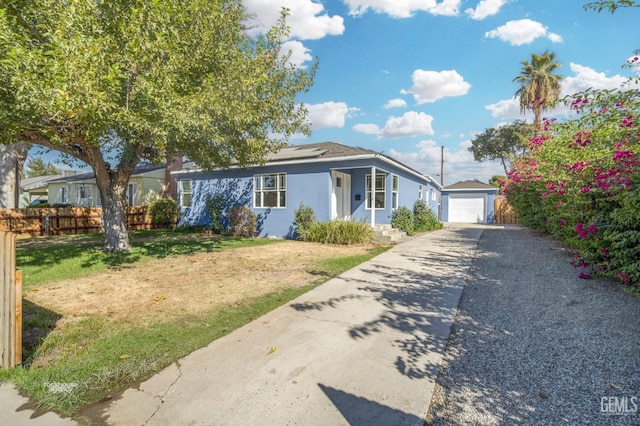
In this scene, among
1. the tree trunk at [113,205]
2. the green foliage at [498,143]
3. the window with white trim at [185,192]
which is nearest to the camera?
the tree trunk at [113,205]

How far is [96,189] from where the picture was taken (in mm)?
23984

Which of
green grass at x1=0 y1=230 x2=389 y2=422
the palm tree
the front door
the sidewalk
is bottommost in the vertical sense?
the sidewalk

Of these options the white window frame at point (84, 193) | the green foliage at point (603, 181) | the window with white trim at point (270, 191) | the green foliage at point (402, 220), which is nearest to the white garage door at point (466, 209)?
the green foliage at point (402, 220)

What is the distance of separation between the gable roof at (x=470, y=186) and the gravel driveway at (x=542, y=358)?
21880 mm

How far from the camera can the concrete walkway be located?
2.24 m

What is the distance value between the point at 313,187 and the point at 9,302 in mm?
10303

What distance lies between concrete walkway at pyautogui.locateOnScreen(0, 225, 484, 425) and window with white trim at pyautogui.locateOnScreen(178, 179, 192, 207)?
538 inches

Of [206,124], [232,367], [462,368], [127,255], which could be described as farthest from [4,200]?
[462,368]

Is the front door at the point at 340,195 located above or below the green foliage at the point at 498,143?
below

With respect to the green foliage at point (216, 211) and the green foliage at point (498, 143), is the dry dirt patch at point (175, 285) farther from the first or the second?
the green foliage at point (498, 143)

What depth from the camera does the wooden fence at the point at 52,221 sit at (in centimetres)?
1330

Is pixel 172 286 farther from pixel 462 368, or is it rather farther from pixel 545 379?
pixel 545 379

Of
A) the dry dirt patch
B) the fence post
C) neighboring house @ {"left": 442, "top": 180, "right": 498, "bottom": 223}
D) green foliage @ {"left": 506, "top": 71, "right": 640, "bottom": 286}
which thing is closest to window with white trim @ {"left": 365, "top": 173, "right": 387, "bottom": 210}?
the dry dirt patch

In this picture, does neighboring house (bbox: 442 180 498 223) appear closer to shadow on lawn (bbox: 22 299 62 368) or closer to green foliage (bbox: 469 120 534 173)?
green foliage (bbox: 469 120 534 173)
